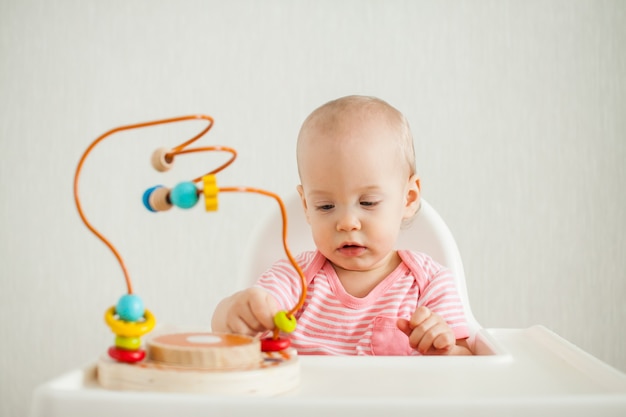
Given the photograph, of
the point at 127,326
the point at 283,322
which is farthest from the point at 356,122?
the point at 127,326

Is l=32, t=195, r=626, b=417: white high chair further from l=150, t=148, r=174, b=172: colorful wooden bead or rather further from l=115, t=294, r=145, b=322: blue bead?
l=150, t=148, r=174, b=172: colorful wooden bead

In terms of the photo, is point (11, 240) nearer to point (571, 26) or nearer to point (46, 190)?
point (46, 190)

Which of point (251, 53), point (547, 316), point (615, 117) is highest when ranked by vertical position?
point (251, 53)

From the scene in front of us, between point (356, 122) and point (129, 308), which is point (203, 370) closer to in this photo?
point (129, 308)

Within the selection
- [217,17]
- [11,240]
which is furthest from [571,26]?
[11,240]

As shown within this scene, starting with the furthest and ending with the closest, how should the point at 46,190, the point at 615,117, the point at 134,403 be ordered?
the point at 46,190 → the point at 615,117 → the point at 134,403

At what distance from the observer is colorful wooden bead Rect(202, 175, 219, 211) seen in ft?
1.85

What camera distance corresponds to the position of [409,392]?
0.59 m

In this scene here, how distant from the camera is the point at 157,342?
594 millimetres

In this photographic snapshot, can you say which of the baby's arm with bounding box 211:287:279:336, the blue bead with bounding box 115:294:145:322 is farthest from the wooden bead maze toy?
the baby's arm with bounding box 211:287:279:336

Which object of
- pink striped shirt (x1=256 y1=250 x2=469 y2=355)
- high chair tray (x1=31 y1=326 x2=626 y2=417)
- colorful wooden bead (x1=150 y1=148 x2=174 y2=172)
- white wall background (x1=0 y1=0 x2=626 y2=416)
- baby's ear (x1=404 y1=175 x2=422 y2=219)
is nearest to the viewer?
high chair tray (x1=31 y1=326 x2=626 y2=417)

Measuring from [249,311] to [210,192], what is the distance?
0.85 ft

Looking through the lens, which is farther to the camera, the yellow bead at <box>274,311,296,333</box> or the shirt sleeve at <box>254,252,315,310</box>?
the shirt sleeve at <box>254,252,315,310</box>

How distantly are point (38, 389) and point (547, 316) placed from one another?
188cm
